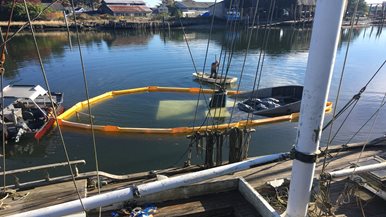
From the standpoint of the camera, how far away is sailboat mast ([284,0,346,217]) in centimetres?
379

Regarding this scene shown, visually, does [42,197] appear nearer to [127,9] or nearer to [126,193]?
[126,193]

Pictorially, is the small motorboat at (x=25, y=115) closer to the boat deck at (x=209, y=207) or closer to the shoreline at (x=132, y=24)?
the boat deck at (x=209, y=207)

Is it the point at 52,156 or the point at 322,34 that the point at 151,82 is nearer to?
the point at 52,156

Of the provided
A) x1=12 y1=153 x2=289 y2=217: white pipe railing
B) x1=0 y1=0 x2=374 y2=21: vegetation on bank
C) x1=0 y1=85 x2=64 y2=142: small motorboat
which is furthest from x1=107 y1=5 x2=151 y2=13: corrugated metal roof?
x1=12 y1=153 x2=289 y2=217: white pipe railing

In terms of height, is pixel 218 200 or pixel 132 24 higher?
pixel 132 24

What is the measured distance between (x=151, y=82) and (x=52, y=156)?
16.8m

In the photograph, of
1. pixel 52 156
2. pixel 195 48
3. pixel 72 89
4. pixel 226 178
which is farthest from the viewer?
pixel 195 48

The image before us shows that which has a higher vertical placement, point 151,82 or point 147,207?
point 147,207

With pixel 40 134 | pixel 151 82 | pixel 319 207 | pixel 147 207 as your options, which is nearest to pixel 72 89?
pixel 151 82

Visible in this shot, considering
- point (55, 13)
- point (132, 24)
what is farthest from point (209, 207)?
point (55, 13)

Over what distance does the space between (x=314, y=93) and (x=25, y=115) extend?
66.3 feet

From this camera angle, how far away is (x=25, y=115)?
1955cm

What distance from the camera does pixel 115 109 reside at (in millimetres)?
23203

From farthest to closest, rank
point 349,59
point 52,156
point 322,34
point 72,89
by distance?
1. point 349,59
2. point 72,89
3. point 52,156
4. point 322,34
